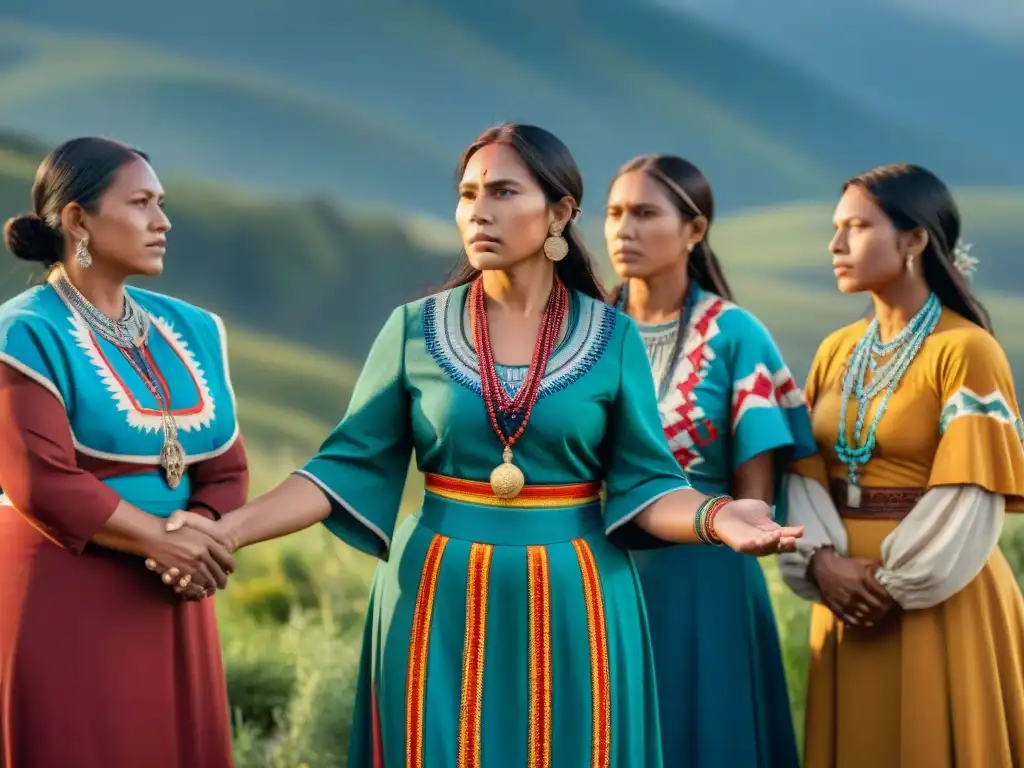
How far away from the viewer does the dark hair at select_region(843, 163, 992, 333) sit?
4164 millimetres

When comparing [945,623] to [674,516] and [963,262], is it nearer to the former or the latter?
[963,262]

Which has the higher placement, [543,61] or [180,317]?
[543,61]

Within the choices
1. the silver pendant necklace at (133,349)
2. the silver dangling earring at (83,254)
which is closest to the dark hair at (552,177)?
the silver pendant necklace at (133,349)

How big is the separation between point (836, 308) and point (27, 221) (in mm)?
6711

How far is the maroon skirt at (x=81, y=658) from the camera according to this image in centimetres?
328

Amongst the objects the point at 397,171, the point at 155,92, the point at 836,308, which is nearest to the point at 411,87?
the point at 397,171

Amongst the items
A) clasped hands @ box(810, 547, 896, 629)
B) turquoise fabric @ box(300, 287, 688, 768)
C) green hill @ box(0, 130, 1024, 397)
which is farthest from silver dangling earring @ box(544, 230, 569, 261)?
green hill @ box(0, 130, 1024, 397)

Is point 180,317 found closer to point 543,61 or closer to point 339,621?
point 339,621

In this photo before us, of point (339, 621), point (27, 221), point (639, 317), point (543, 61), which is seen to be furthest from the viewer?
point (543, 61)

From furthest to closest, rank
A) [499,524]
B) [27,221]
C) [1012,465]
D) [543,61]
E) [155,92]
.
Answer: [543,61]
[155,92]
[1012,465]
[27,221]
[499,524]

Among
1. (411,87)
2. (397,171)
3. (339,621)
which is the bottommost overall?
(339,621)

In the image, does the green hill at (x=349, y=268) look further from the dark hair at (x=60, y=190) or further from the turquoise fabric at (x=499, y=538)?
the turquoise fabric at (x=499, y=538)

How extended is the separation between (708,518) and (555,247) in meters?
0.73

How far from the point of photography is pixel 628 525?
3309 millimetres
